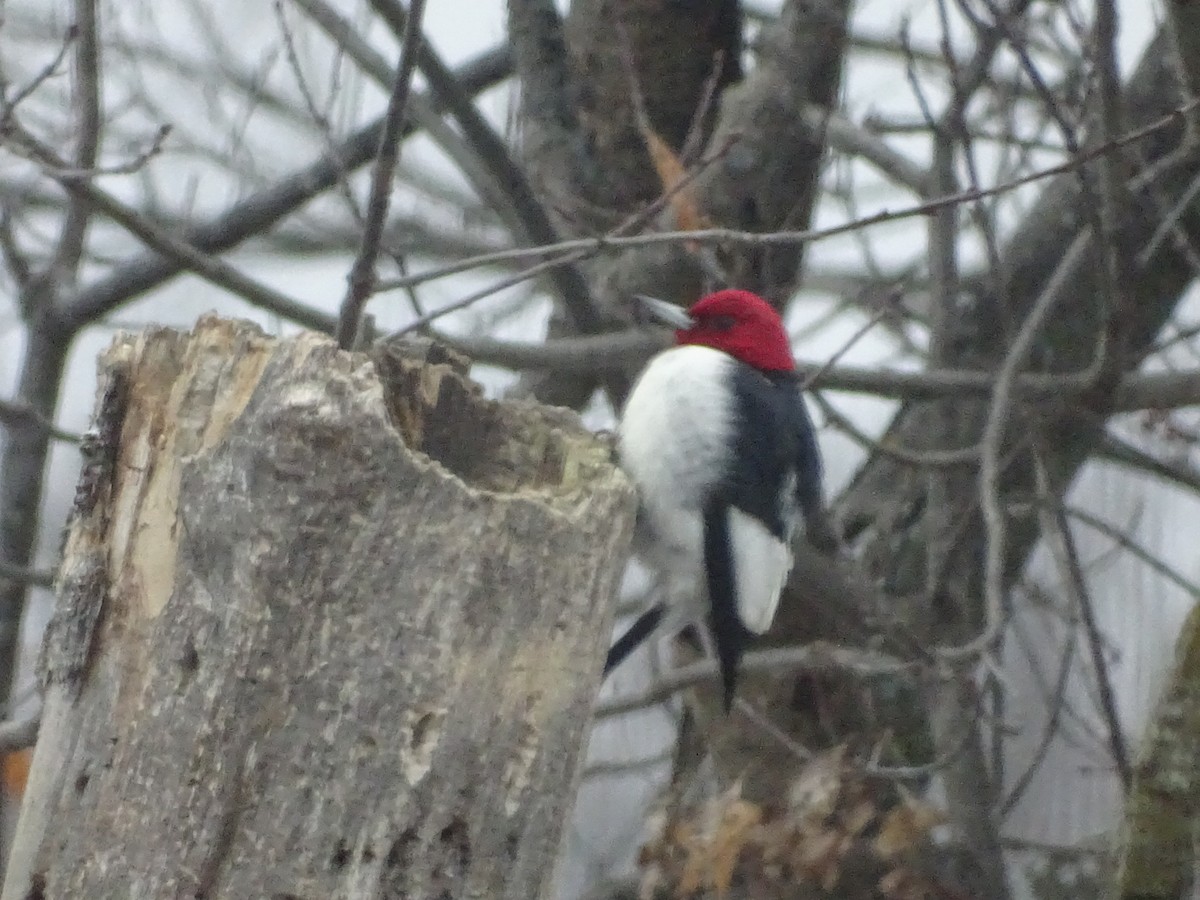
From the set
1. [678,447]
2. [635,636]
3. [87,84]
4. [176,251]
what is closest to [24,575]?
[176,251]

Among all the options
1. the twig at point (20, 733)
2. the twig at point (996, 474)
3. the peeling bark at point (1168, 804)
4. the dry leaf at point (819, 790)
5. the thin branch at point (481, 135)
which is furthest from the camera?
the dry leaf at point (819, 790)

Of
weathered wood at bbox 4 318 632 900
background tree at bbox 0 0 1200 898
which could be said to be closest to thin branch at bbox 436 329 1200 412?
background tree at bbox 0 0 1200 898

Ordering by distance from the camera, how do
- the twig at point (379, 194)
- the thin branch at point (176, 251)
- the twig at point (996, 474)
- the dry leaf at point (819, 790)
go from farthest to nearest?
the dry leaf at point (819, 790), the twig at point (996, 474), the thin branch at point (176, 251), the twig at point (379, 194)

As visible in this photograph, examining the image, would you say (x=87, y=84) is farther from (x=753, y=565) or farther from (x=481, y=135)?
(x=753, y=565)

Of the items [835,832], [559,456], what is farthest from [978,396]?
[559,456]

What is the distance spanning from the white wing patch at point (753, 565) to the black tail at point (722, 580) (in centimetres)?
2

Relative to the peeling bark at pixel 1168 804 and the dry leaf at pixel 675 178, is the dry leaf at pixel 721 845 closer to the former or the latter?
the peeling bark at pixel 1168 804

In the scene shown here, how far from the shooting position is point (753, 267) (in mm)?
4168

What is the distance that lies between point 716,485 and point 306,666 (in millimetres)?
1379

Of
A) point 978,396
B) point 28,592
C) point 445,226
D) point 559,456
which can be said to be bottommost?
point 559,456

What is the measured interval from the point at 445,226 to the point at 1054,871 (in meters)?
2.84

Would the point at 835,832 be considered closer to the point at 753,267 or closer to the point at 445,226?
the point at 753,267

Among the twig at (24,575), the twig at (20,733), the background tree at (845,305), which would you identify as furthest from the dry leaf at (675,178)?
the twig at (20,733)

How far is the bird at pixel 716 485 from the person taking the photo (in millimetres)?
2963
